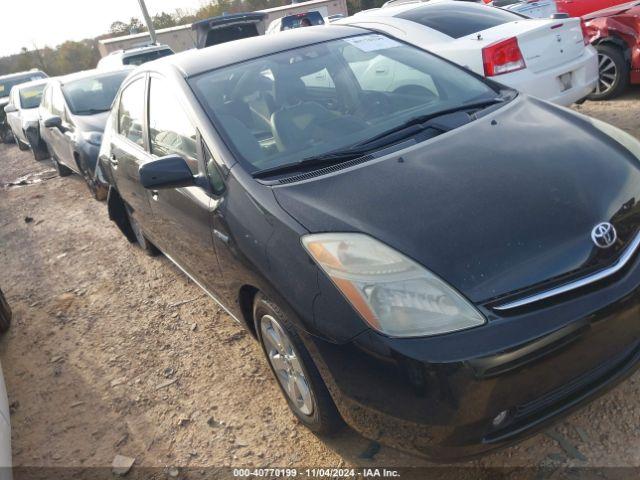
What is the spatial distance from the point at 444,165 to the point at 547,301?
2.43ft

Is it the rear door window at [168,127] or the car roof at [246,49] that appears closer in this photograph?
the rear door window at [168,127]

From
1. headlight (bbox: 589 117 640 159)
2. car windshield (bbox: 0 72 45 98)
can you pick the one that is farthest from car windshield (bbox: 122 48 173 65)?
headlight (bbox: 589 117 640 159)

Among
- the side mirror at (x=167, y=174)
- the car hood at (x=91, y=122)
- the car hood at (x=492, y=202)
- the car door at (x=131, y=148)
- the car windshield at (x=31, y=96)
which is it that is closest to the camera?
the car hood at (x=492, y=202)

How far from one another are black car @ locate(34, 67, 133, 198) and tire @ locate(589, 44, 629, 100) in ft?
20.1

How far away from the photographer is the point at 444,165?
219 centimetres

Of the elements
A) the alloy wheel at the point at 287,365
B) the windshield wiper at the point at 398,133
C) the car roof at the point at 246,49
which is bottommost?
the alloy wheel at the point at 287,365

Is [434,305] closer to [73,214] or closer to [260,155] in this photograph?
[260,155]

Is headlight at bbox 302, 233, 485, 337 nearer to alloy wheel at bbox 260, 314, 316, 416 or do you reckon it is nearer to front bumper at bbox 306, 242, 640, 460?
front bumper at bbox 306, 242, 640, 460

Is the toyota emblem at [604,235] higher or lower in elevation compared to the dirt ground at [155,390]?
higher

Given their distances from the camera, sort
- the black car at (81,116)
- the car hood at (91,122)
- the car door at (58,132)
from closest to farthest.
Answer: the black car at (81,116)
the car hood at (91,122)
the car door at (58,132)

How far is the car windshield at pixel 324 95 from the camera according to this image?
253 cm

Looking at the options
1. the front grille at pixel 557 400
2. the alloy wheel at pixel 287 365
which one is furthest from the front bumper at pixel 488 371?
the alloy wheel at pixel 287 365

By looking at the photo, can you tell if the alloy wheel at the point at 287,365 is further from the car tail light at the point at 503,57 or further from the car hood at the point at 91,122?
the car hood at the point at 91,122

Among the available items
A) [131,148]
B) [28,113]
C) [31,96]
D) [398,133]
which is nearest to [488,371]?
[398,133]
